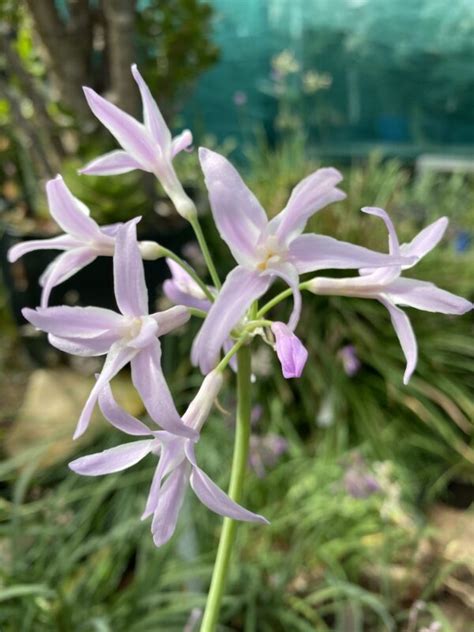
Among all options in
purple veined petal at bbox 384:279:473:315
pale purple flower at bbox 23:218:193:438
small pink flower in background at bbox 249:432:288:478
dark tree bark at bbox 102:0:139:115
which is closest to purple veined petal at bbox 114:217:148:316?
pale purple flower at bbox 23:218:193:438

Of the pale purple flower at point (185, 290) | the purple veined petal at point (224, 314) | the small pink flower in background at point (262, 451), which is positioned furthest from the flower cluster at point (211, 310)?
the small pink flower in background at point (262, 451)

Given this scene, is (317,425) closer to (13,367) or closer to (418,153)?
(13,367)

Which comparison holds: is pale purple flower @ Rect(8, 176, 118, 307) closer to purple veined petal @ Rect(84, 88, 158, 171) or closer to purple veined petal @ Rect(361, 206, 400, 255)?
purple veined petal @ Rect(84, 88, 158, 171)

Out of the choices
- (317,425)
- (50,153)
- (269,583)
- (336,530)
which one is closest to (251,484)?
(336,530)

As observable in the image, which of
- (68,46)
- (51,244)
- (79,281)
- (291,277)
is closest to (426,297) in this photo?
(291,277)

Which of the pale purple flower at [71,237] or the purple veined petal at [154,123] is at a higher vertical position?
the purple veined petal at [154,123]

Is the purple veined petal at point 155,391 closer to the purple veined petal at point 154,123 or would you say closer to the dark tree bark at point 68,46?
the purple veined petal at point 154,123
